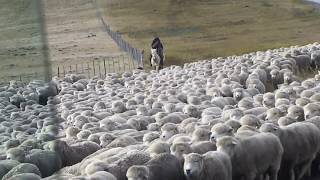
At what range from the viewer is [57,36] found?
53938 millimetres

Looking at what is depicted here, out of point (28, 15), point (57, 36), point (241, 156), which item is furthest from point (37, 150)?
point (57, 36)

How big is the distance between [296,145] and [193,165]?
2.35 metres

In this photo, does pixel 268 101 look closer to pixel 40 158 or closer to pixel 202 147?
pixel 202 147

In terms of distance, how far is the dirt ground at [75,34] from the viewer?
3991 cm

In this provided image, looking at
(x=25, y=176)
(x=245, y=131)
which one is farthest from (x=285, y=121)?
(x=25, y=176)

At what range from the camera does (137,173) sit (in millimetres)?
7582

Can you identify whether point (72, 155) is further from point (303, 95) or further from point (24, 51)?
point (303, 95)

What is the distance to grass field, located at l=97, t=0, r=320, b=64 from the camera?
44.9 meters

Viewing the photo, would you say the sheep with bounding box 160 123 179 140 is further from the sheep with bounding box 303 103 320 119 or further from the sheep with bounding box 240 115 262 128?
the sheep with bounding box 303 103 320 119

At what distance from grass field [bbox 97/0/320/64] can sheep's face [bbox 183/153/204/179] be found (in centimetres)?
2875

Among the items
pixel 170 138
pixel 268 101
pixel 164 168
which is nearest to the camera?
pixel 164 168

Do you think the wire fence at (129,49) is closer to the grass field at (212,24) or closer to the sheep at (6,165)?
the grass field at (212,24)

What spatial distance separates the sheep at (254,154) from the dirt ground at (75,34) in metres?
27.2

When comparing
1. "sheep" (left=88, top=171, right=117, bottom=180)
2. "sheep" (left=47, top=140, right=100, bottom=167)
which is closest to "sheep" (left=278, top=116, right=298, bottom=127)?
"sheep" (left=47, top=140, right=100, bottom=167)
